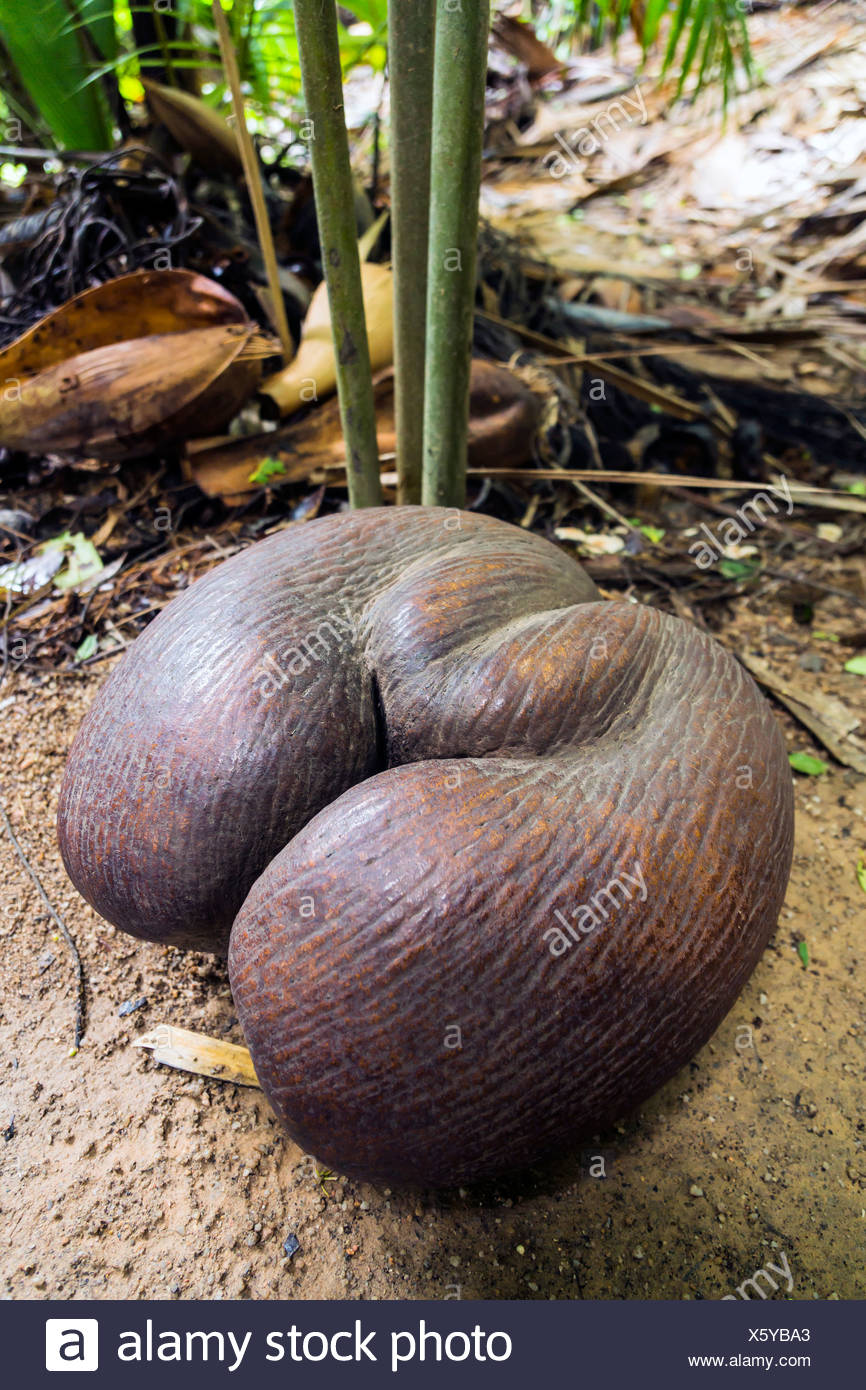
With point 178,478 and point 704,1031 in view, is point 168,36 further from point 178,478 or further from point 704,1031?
point 704,1031

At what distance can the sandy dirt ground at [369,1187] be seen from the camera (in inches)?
71.4

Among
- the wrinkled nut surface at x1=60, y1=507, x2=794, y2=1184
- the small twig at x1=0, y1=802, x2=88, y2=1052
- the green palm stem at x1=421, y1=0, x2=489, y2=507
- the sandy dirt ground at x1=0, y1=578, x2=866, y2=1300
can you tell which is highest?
the green palm stem at x1=421, y1=0, x2=489, y2=507

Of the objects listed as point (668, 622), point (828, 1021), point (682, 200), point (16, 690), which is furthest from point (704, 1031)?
point (682, 200)

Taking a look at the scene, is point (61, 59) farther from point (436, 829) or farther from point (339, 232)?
point (436, 829)

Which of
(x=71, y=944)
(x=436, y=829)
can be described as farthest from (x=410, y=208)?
(x=71, y=944)

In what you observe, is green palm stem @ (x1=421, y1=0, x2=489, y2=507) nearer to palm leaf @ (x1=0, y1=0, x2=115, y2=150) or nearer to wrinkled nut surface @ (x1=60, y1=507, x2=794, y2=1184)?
wrinkled nut surface @ (x1=60, y1=507, x2=794, y2=1184)

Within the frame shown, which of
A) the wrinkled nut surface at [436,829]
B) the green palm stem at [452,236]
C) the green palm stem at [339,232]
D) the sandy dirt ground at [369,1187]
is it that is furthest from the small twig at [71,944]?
the green palm stem at [452,236]

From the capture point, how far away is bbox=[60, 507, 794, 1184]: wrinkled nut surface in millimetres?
1595

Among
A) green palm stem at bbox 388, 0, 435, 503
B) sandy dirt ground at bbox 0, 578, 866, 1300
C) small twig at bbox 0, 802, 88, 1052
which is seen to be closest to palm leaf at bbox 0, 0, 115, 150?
green palm stem at bbox 388, 0, 435, 503

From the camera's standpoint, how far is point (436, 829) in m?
1.65

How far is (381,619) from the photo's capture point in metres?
2.03

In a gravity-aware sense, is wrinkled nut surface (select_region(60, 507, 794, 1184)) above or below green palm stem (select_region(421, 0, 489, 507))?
below

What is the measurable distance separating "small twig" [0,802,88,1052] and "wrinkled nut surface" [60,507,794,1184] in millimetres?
378
